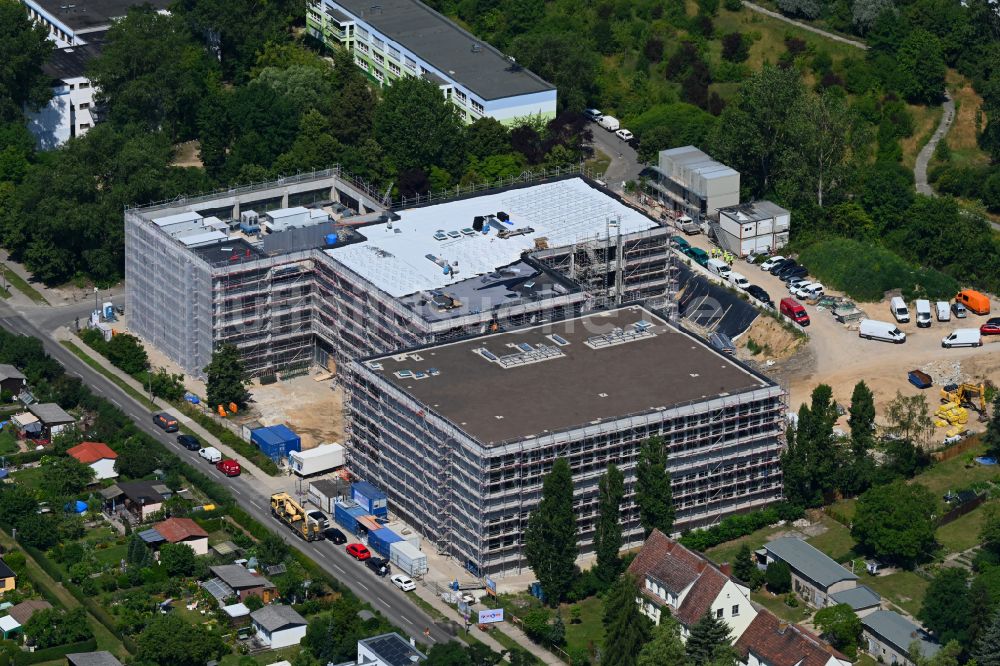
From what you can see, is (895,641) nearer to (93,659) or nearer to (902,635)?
(902,635)

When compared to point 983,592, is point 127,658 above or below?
below

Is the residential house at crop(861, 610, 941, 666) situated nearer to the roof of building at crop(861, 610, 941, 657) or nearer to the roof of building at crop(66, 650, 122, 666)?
the roof of building at crop(861, 610, 941, 657)

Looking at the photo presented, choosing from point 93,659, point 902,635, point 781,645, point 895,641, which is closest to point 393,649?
point 93,659

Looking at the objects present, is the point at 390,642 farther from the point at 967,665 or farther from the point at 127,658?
the point at 967,665

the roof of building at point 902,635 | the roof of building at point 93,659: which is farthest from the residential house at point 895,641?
the roof of building at point 93,659

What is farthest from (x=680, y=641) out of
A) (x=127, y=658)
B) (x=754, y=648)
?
(x=127, y=658)
